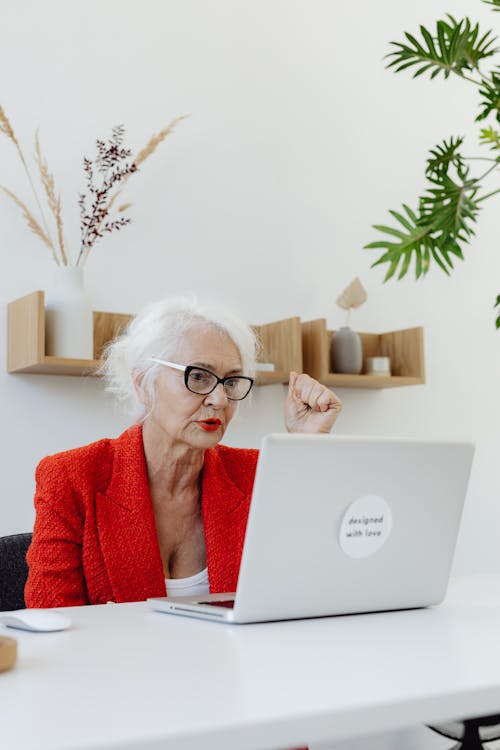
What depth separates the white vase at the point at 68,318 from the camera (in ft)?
8.85

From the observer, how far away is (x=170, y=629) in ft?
3.94

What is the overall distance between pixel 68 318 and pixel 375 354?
127cm

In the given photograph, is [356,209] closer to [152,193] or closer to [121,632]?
[152,193]

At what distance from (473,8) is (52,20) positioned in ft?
6.37

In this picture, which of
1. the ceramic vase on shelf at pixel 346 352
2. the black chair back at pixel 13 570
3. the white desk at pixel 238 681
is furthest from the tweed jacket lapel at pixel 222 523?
the ceramic vase on shelf at pixel 346 352

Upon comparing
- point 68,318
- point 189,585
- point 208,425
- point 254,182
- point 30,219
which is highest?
point 254,182

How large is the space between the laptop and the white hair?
2.50ft

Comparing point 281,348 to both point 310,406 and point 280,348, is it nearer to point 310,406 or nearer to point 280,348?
point 280,348

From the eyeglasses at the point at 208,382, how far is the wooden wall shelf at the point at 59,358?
0.66 meters

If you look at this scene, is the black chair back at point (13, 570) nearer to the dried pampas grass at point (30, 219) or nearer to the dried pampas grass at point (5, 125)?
the dried pampas grass at point (30, 219)

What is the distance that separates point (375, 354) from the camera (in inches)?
137

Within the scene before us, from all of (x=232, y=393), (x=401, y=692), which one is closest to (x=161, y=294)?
(x=232, y=393)

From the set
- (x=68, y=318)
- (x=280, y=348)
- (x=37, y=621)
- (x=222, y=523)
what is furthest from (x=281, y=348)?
(x=37, y=621)

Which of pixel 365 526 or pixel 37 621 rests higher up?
pixel 365 526
